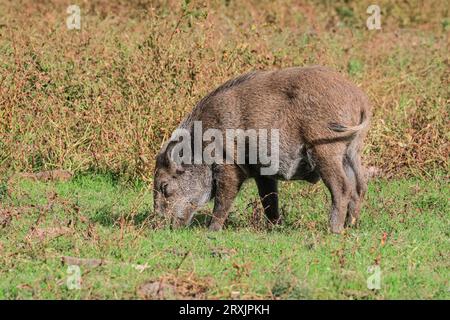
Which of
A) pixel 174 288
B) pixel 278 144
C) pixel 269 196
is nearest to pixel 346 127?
pixel 278 144

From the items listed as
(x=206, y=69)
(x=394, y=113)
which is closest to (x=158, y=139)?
(x=206, y=69)

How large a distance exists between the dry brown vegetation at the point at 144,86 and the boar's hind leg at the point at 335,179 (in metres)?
2.25

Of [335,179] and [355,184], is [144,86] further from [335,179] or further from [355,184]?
[335,179]

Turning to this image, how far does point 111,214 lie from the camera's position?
8.80 metres

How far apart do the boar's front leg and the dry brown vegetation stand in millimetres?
1476

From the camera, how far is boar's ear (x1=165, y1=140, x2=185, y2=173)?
28.9 ft

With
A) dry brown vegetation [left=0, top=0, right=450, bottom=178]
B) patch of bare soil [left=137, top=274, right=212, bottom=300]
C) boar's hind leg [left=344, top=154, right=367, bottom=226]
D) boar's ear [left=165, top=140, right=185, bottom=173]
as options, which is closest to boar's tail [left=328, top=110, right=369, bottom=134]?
boar's hind leg [left=344, top=154, right=367, bottom=226]

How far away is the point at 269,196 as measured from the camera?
881 cm

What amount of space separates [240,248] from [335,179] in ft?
3.63

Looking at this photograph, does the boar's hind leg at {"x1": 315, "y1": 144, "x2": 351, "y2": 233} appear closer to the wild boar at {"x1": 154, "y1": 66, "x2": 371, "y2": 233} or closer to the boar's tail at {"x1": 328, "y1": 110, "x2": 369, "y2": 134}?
the wild boar at {"x1": 154, "y1": 66, "x2": 371, "y2": 233}

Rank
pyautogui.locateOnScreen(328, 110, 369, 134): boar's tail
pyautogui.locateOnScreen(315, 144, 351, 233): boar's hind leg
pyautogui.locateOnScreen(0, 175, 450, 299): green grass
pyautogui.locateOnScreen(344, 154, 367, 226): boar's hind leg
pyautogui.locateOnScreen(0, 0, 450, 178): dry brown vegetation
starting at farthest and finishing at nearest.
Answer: pyautogui.locateOnScreen(0, 0, 450, 178): dry brown vegetation, pyautogui.locateOnScreen(344, 154, 367, 226): boar's hind leg, pyautogui.locateOnScreen(315, 144, 351, 233): boar's hind leg, pyautogui.locateOnScreen(328, 110, 369, 134): boar's tail, pyautogui.locateOnScreen(0, 175, 450, 299): green grass

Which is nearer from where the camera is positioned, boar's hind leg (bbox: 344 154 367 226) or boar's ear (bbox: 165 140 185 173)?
boar's hind leg (bbox: 344 154 367 226)

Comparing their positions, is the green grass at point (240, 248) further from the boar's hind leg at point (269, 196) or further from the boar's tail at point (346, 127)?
the boar's tail at point (346, 127)
